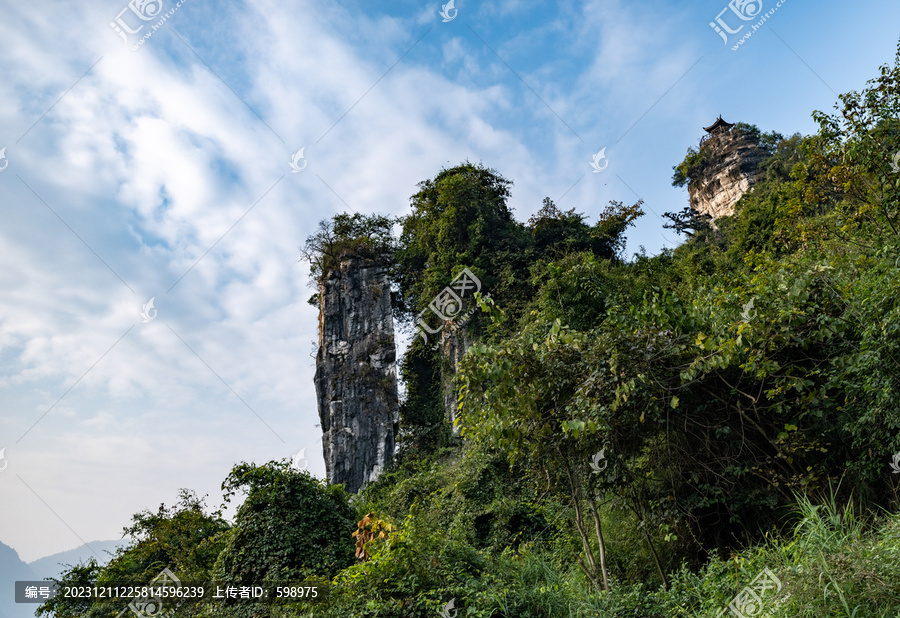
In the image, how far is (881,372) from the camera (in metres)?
4.88

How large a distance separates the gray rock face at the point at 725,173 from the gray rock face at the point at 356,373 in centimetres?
1647

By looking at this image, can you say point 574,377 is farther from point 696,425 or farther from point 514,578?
point 514,578

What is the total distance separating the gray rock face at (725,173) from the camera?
2508 cm

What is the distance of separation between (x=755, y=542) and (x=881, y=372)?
2176mm

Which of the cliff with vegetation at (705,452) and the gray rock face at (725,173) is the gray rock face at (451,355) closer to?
the cliff with vegetation at (705,452)

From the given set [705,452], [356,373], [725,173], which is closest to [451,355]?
[356,373]

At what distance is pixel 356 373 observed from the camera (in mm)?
19719

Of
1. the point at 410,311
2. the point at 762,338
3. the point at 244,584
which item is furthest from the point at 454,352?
the point at 762,338

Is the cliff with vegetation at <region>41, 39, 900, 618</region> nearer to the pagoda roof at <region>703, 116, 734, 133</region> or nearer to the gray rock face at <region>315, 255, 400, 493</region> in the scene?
the gray rock face at <region>315, 255, 400, 493</region>

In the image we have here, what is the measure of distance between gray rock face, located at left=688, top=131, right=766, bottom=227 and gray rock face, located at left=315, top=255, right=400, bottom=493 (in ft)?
54.0

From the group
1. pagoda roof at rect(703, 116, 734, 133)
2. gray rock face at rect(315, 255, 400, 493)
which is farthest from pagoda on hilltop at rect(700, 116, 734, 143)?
gray rock face at rect(315, 255, 400, 493)

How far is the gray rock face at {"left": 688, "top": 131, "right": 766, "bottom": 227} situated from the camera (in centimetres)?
2508

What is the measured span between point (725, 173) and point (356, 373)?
64.7 ft

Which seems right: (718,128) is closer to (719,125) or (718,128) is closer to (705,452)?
(719,125)
